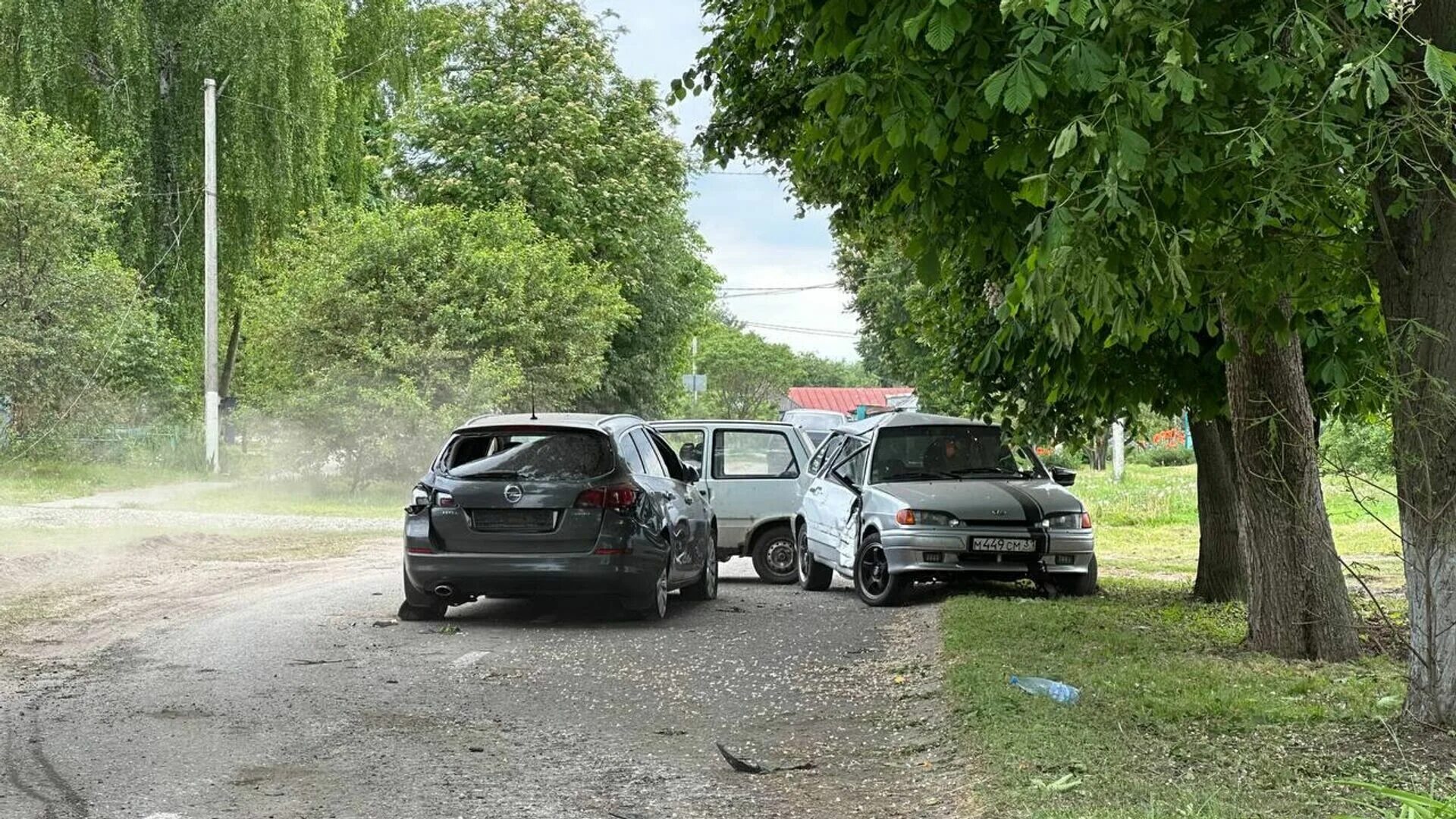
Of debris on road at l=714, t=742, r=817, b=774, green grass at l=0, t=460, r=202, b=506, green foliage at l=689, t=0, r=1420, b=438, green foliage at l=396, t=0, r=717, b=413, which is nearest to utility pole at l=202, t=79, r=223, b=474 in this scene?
green grass at l=0, t=460, r=202, b=506

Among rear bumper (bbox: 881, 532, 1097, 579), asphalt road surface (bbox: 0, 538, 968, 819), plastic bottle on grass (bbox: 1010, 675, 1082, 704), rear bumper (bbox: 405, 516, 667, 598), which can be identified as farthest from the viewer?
rear bumper (bbox: 881, 532, 1097, 579)

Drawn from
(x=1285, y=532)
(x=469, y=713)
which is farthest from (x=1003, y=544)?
(x=469, y=713)

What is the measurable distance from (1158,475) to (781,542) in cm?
3199

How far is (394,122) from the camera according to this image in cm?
4272

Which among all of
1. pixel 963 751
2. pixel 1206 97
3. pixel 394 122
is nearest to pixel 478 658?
pixel 963 751

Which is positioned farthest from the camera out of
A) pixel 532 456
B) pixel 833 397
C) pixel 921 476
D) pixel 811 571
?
pixel 833 397

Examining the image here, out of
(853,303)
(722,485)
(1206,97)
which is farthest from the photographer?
(853,303)

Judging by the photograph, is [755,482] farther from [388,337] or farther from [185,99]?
[185,99]

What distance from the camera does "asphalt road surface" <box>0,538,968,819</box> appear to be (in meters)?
6.51

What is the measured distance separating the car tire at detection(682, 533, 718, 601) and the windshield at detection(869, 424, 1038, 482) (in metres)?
1.71

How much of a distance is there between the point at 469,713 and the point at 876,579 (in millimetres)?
6278

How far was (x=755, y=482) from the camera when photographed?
55.5 ft

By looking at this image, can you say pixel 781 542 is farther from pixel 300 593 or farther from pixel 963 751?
pixel 963 751

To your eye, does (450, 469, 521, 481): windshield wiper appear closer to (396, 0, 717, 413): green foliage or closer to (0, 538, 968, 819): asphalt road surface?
(0, 538, 968, 819): asphalt road surface
